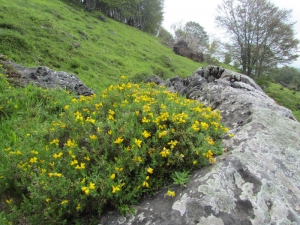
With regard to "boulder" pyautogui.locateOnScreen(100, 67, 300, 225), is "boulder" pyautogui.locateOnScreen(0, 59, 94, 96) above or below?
below

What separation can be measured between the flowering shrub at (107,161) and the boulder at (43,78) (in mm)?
3356

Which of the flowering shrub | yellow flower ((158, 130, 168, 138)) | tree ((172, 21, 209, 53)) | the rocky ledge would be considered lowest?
the rocky ledge

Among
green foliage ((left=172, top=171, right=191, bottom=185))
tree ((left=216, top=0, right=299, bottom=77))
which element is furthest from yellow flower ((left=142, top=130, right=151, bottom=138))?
tree ((left=216, top=0, right=299, bottom=77))

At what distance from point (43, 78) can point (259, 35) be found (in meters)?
28.6

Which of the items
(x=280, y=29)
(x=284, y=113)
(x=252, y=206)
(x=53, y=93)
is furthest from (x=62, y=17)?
(x=280, y=29)

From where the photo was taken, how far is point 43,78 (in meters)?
6.53

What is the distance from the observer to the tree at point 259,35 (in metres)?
26.5

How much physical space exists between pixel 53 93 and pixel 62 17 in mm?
16290

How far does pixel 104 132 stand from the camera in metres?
2.84

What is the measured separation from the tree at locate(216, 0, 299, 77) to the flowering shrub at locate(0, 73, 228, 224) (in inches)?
1146

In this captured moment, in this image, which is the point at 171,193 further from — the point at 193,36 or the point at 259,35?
the point at 193,36

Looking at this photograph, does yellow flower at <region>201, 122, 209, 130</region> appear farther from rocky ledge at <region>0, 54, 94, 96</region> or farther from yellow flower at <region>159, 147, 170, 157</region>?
rocky ledge at <region>0, 54, 94, 96</region>

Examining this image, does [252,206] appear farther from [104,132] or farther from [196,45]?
[196,45]

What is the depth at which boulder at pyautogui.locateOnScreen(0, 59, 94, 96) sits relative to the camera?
621cm
